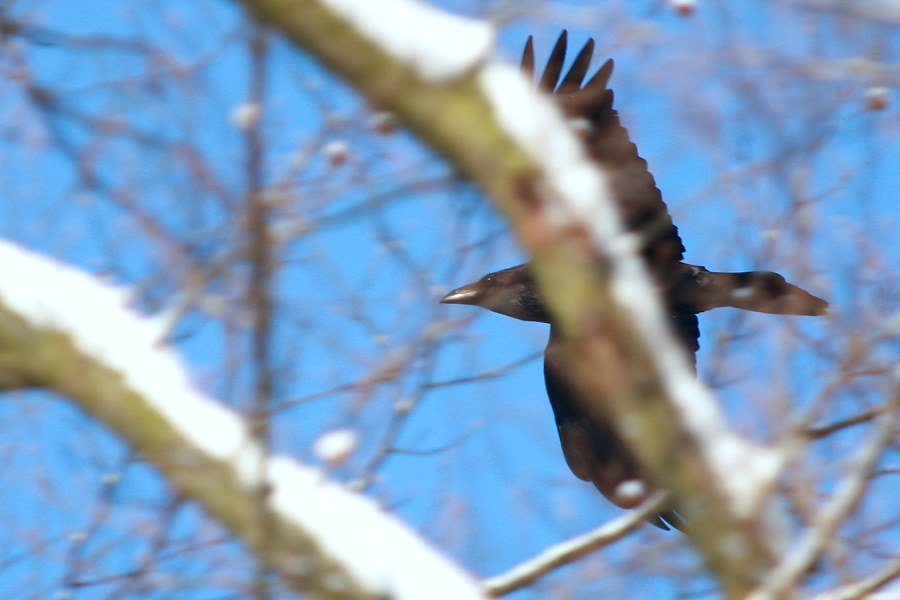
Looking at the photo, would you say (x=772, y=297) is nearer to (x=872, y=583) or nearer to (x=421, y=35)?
(x=872, y=583)

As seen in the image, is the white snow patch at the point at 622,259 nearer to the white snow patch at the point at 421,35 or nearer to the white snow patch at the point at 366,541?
the white snow patch at the point at 421,35

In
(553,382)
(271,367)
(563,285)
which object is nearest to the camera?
(271,367)

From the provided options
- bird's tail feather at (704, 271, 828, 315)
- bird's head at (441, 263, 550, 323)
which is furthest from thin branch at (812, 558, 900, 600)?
bird's head at (441, 263, 550, 323)

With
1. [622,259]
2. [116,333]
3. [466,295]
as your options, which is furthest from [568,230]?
[466,295]

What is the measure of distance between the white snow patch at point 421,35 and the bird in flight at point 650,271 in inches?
22.9

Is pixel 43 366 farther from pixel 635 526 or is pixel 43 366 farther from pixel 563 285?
pixel 635 526

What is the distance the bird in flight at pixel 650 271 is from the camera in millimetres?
3549

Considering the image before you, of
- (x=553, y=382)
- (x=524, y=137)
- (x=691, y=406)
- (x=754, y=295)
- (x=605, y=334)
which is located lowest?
(x=691, y=406)

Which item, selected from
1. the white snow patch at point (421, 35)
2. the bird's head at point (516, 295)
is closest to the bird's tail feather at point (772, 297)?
the white snow patch at point (421, 35)

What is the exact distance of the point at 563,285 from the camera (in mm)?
2480

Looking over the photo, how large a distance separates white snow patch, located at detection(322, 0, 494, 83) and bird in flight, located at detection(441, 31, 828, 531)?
58cm

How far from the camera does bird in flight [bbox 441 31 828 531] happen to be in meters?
3.55

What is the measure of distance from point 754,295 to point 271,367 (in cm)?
144

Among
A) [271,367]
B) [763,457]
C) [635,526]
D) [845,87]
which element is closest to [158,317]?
[271,367]
